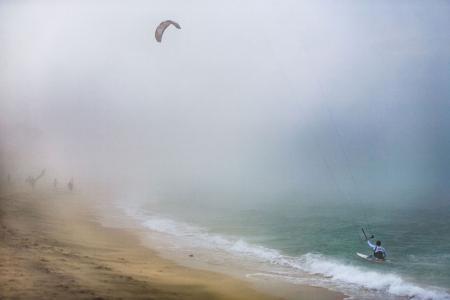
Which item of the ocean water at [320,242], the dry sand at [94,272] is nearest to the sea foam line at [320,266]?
the ocean water at [320,242]

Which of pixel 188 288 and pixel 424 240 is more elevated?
pixel 424 240

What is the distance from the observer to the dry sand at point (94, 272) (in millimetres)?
8406

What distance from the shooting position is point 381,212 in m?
29.6

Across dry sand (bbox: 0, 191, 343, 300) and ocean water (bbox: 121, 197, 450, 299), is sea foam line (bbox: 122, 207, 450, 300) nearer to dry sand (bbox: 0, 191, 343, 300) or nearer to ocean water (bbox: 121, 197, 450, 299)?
ocean water (bbox: 121, 197, 450, 299)

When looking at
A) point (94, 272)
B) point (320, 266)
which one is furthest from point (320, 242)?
point (94, 272)

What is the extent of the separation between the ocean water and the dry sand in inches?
52.3

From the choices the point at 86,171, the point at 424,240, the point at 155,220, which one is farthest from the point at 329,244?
the point at 86,171

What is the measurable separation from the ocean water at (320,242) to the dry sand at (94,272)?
1.33 metres

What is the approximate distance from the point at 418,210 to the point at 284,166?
65643 mm

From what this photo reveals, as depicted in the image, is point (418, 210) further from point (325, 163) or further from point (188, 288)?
point (325, 163)

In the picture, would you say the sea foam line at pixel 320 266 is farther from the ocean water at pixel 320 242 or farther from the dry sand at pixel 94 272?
the dry sand at pixel 94 272

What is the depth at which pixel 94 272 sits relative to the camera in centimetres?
972

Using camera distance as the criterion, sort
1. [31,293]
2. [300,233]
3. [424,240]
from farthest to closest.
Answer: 1. [300,233]
2. [424,240]
3. [31,293]

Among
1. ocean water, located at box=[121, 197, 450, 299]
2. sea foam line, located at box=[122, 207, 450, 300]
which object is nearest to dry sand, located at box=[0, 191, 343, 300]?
ocean water, located at box=[121, 197, 450, 299]
